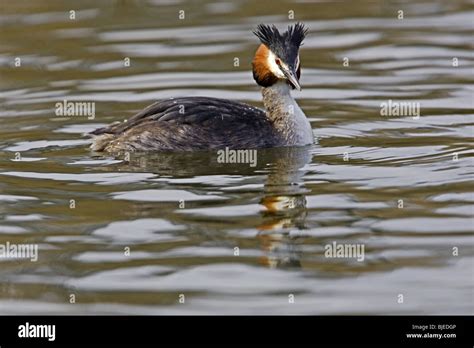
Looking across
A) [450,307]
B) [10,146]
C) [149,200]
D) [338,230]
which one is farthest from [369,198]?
[10,146]

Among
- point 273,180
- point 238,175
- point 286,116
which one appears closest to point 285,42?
point 286,116

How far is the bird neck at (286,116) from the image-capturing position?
43.1 ft

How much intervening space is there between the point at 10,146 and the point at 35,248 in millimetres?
3537

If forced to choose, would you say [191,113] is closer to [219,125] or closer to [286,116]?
[219,125]

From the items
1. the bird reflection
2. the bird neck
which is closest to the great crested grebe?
the bird neck

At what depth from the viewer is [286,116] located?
13.2 metres

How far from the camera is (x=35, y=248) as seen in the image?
9.95 m

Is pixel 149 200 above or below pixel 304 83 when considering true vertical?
below

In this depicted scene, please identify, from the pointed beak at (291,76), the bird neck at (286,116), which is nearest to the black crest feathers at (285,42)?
the pointed beak at (291,76)

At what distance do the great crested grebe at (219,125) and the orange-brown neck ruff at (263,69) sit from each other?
12 mm

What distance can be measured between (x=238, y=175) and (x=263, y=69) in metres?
1.67

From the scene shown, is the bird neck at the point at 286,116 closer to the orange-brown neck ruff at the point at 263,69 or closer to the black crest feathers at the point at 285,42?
the orange-brown neck ruff at the point at 263,69

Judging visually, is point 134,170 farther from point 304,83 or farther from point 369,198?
point 304,83
